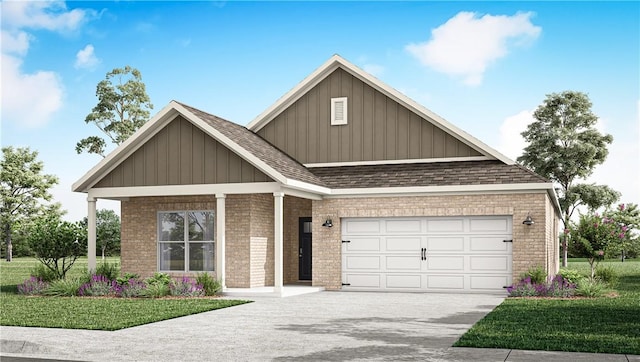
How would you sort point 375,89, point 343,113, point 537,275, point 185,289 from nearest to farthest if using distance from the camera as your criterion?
point 185,289 → point 537,275 → point 375,89 → point 343,113

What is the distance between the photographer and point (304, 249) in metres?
25.8

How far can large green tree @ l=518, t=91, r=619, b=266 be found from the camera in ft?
157

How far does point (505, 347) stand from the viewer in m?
10.6

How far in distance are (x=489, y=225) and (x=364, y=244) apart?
152 inches

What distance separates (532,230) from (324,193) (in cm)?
621

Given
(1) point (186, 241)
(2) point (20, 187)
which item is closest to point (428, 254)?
(1) point (186, 241)

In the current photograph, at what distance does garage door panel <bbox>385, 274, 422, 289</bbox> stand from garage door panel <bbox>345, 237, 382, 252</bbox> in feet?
3.14

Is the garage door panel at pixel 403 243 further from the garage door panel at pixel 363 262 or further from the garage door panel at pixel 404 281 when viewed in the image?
the garage door panel at pixel 404 281

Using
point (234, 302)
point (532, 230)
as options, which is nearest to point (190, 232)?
point (234, 302)

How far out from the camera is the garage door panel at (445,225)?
2216cm

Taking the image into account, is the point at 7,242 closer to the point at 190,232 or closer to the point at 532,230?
the point at 190,232

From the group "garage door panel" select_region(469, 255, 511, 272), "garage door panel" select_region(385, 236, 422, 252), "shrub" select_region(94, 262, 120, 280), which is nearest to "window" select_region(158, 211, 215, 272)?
"shrub" select_region(94, 262, 120, 280)

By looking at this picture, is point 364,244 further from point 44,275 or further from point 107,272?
point 44,275

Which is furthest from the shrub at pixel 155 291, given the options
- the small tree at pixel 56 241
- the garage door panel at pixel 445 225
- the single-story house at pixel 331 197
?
the garage door panel at pixel 445 225
